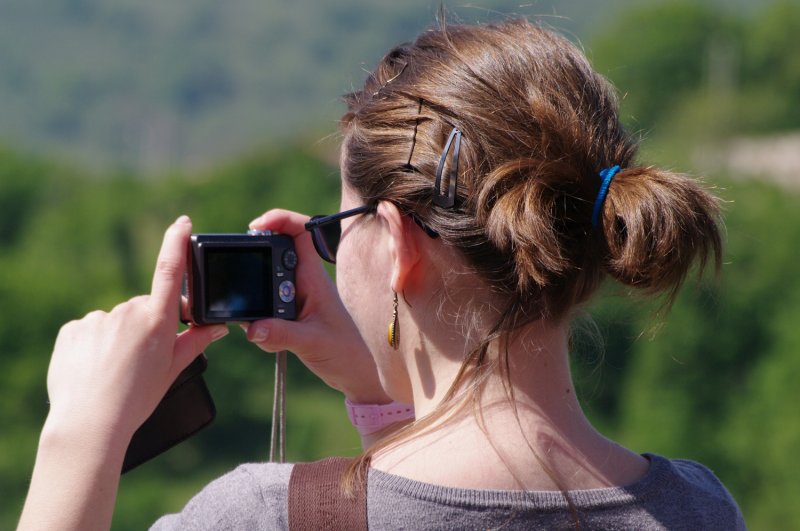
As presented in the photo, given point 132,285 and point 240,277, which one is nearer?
point 240,277

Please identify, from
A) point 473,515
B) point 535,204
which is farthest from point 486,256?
point 473,515

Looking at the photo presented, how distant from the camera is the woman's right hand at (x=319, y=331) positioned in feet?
6.06

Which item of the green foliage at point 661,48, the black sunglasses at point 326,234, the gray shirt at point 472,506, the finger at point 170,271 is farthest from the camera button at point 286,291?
the green foliage at point 661,48

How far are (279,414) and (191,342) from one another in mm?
281

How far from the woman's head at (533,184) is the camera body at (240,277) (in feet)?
1.10

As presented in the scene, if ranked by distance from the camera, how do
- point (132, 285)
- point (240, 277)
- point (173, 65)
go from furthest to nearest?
point (173, 65), point (132, 285), point (240, 277)

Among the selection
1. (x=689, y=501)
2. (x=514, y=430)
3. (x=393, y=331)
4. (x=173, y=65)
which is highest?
(x=173, y=65)

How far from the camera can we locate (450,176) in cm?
139

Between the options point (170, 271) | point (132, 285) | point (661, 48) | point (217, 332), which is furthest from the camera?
point (661, 48)

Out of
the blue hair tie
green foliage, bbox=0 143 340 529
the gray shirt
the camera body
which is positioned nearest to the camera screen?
the camera body

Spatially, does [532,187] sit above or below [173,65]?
below

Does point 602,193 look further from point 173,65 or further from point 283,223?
point 173,65

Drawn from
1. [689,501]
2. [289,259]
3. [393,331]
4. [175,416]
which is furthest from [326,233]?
[689,501]

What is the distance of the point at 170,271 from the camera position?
154cm
